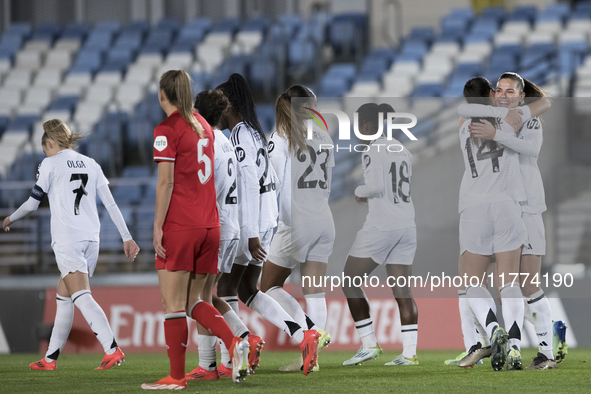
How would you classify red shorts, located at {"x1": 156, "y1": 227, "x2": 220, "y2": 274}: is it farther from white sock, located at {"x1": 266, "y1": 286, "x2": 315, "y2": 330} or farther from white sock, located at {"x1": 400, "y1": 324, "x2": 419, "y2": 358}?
white sock, located at {"x1": 400, "y1": 324, "x2": 419, "y2": 358}

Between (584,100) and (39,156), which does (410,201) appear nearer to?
(584,100)

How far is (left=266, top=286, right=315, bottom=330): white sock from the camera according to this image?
20.8ft

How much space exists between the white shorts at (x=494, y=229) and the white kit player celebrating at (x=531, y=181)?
191mm

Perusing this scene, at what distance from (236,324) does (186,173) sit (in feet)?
4.06

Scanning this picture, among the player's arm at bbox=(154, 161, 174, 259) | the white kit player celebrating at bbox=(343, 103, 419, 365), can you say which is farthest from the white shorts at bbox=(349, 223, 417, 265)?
the player's arm at bbox=(154, 161, 174, 259)

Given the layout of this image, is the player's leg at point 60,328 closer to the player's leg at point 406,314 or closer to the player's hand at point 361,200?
the player's hand at point 361,200

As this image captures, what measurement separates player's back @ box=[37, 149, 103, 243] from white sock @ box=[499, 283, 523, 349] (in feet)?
11.1

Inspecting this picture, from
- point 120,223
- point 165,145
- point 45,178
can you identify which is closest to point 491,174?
point 165,145

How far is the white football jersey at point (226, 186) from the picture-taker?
223 inches

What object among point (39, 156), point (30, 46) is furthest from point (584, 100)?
point (30, 46)

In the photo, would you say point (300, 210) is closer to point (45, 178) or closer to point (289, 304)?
point (289, 304)

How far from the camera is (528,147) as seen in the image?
6238 millimetres

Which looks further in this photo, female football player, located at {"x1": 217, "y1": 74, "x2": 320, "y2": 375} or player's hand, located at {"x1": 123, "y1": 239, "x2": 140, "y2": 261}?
player's hand, located at {"x1": 123, "y1": 239, "x2": 140, "y2": 261}

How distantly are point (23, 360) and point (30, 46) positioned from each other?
10.6m
